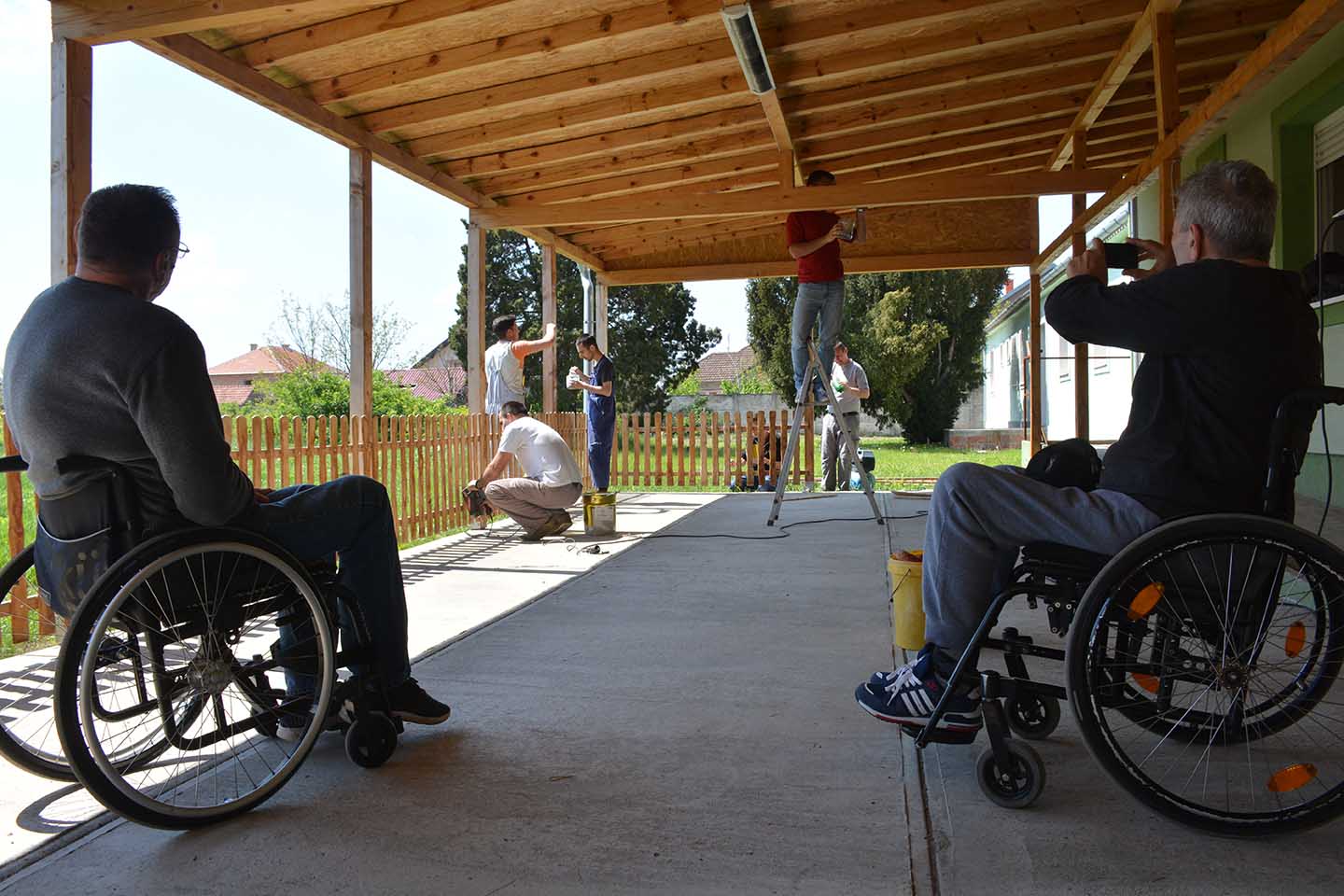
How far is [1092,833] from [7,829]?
7.31 feet

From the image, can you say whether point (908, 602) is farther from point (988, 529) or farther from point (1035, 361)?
point (1035, 361)

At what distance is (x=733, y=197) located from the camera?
7.04m

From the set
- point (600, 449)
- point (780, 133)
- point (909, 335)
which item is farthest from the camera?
point (909, 335)

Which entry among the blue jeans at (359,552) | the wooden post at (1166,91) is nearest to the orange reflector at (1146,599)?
the blue jeans at (359,552)

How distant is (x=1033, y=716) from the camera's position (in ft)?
7.77

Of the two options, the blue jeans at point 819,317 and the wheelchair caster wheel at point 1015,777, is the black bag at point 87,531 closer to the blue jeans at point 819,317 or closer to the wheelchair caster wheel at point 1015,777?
the wheelchair caster wheel at point 1015,777

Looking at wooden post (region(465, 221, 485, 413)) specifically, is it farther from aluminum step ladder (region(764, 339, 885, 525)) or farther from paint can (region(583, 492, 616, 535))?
aluminum step ladder (region(764, 339, 885, 525))

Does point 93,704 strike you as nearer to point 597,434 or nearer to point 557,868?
point 557,868

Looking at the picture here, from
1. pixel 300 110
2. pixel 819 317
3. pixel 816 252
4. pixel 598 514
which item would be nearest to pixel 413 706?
pixel 598 514

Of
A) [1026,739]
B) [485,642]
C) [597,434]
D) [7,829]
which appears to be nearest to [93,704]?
[7,829]

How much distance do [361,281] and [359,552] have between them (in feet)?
14.0

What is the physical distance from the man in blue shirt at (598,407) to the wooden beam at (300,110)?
1.74m

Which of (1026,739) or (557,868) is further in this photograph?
(1026,739)

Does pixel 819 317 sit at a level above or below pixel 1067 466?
above
